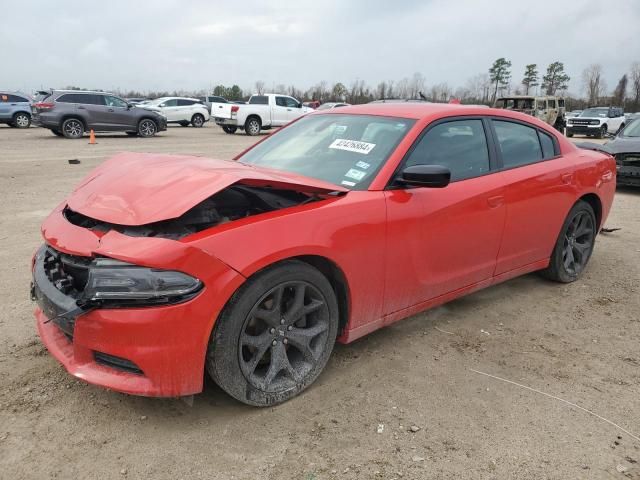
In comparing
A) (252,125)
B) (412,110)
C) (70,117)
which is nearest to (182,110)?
(252,125)

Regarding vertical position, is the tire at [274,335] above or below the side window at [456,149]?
below

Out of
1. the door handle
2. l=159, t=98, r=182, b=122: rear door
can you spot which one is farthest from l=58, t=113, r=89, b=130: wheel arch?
the door handle

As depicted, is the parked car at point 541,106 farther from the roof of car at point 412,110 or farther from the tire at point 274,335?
the tire at point 274,335

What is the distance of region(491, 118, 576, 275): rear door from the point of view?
12.4 ft

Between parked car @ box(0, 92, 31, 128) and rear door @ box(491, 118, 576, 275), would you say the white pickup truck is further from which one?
rear door @ box(491, 118, 576, 275)

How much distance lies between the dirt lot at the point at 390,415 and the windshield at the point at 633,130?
8202 millimetres

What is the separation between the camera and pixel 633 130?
10617mm

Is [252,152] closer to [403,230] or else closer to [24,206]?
[403,230]

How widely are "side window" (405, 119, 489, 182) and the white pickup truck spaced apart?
18.8 meters

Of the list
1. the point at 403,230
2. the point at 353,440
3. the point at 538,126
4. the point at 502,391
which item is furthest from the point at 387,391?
the point at 538,126

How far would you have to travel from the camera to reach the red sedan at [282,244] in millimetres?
2227

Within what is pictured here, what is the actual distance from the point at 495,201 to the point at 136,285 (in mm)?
2544

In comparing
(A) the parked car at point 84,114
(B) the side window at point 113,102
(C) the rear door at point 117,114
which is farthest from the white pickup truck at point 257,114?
(B) the side window at point 113,102

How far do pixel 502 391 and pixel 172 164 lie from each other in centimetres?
234
